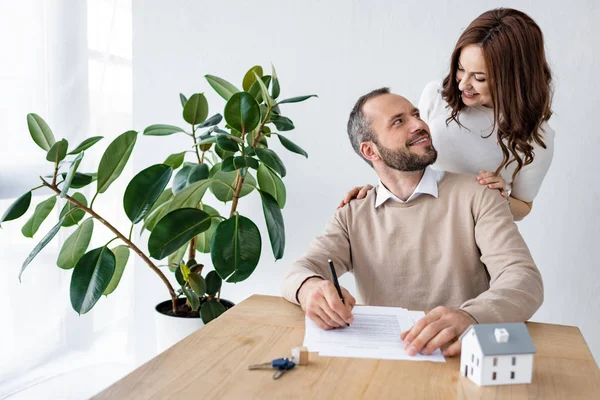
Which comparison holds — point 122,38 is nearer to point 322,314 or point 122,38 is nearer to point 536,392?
point 322,314

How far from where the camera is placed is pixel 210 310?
2.35 meters

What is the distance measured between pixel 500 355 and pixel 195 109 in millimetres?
1635

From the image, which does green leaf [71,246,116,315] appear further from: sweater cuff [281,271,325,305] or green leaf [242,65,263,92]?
green leaf [242,65,263,92]

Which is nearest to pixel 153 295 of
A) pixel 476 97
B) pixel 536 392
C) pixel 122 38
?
pixel 122 38

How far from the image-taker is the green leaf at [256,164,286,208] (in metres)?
2.53

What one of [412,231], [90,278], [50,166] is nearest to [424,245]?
[412,231]

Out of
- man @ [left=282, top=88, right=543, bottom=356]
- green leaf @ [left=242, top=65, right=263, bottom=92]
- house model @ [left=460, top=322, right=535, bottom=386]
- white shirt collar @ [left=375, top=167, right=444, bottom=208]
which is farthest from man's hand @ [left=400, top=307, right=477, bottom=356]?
green leaf @ [left=242, top=65, right=263, bottom=92]

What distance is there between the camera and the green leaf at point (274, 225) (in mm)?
2115

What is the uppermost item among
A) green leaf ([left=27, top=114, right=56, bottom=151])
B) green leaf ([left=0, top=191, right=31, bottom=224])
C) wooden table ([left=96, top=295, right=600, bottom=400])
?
green leaf ([left=27, top=114, right=56, bottom=151])

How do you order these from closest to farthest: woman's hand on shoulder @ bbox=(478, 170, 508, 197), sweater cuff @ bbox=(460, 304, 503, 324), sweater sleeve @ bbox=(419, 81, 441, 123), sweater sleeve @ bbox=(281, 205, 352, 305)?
sweater cuff @ bbox=(460, 304, 503, 324) → sweater sleeve @ bbox=(281, 205, 352, 305) → woman's hand on shoulder @ bbox=(478, 170, 508, 197) → sweater sleeve @ bbox=(419, 81, 441, 123)

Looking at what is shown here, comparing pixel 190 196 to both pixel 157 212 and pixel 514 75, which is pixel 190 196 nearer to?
pixel 157 212

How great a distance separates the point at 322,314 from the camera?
1351 mm

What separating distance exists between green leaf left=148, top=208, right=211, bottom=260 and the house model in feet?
3.85

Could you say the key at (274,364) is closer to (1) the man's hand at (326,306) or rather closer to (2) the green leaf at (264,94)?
(1) the man's hand at (326,306)
